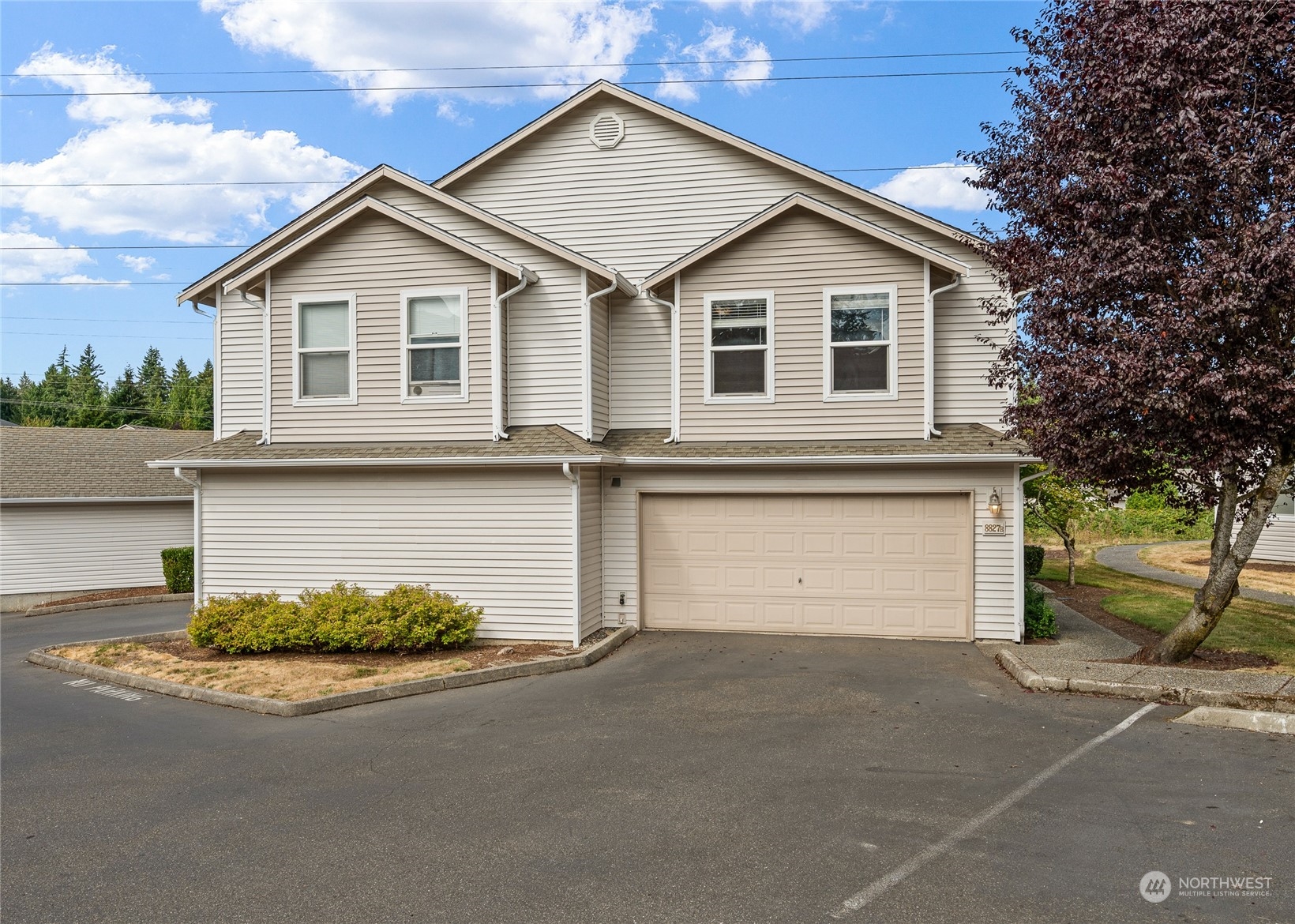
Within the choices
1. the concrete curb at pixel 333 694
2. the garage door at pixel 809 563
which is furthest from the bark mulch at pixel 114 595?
the garage door at pixel 809 563

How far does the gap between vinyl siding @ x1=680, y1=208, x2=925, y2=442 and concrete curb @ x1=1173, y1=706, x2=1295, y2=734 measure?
5.45 metres

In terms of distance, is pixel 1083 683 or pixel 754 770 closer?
pixel 754 770

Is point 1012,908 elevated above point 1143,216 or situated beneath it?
situated beneath

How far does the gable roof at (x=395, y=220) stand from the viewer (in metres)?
13.1

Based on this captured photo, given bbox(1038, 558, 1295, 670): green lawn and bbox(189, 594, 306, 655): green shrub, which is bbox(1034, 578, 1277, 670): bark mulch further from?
bbox(189, 594, 306, 655): green shrub

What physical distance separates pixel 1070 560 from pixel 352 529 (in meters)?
15.6

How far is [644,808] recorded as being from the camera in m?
6.51

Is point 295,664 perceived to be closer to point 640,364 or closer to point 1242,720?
point 640,364

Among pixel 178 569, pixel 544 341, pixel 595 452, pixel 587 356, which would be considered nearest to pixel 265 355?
pixel 544 341

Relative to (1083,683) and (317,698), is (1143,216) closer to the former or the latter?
(1083,683)

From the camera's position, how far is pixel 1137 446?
10.2 meters

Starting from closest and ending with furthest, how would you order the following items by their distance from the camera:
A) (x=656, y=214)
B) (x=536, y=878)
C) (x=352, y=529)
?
(x=536, y=878), (x=352, y=529), (x=656, y=214)

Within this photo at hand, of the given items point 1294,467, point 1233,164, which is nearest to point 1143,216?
point 1233,164

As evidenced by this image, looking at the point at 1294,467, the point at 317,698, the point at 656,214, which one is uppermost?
the point at 656,214
